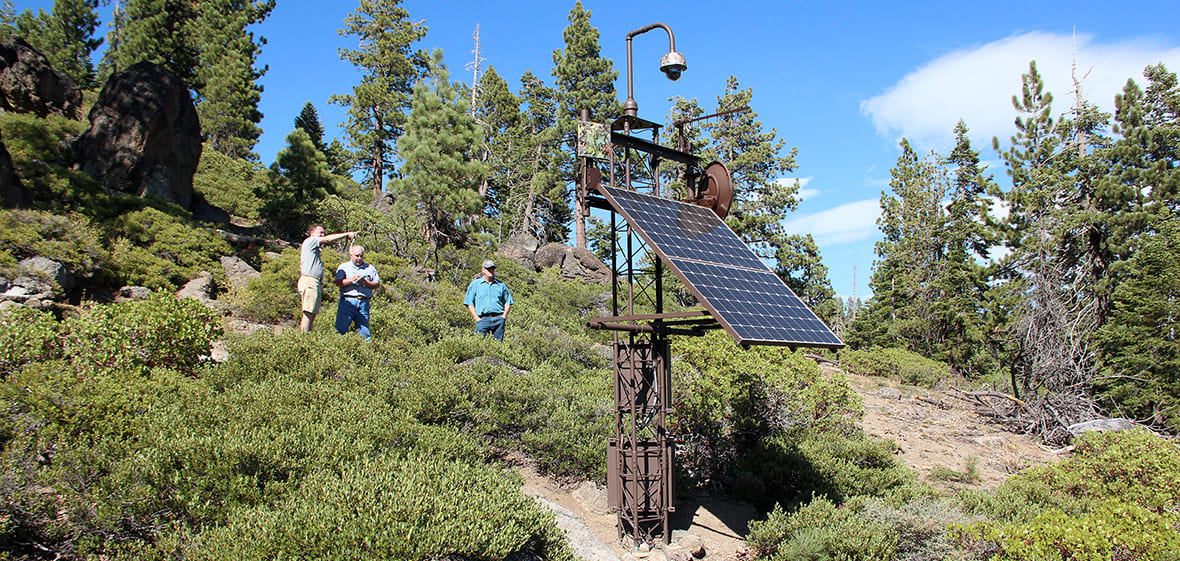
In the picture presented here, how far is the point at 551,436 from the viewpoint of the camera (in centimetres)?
751

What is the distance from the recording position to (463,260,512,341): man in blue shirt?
1008 centimetres

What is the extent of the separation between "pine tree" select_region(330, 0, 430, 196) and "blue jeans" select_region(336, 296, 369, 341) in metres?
29.1

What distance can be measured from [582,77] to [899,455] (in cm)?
2974

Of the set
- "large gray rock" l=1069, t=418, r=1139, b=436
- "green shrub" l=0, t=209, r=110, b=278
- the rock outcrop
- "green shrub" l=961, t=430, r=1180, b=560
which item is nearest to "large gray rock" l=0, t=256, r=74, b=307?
"green shrub" l=0, t=209, r=110, b=278

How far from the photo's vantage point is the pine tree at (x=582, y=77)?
35.8 metres

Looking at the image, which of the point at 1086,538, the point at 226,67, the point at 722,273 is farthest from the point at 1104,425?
the point at 226,67

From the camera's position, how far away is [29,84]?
1792 cm

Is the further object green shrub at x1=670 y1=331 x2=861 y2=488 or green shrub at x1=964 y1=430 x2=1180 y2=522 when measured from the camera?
green shrub at x1=670 y1=331 x2=861 y2=488

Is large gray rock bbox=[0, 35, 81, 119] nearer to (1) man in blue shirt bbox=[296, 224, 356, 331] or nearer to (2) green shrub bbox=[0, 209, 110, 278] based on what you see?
(2) green shrub bbox=[0, 209, 110, 278]

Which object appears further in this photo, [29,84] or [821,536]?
[29,84]

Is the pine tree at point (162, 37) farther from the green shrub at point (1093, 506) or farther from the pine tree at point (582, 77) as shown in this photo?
the green shrub at point (1093, 506)

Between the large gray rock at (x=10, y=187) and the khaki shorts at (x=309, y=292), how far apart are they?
23.0ft

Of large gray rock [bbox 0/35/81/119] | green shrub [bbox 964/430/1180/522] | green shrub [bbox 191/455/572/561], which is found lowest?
green shrub [bbox 964/430/1180/522]

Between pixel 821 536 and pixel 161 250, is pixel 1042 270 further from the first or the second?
pixel 161 250
